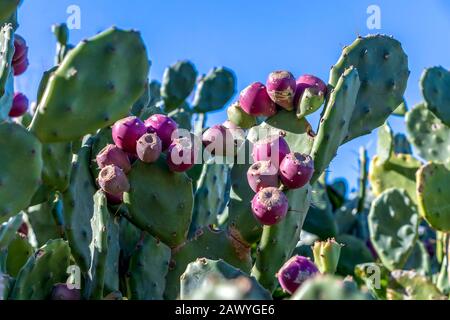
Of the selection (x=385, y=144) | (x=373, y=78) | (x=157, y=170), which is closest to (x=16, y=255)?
(x=157, y=170)

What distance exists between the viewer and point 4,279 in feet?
6.11

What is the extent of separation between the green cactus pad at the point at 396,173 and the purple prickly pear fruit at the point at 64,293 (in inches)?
98.3

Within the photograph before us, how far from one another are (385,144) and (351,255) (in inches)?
23.6

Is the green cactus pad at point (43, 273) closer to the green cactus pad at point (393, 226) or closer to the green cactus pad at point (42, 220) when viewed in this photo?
the green cactus pad at point (42, 220)

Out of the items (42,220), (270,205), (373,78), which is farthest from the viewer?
(42,220)

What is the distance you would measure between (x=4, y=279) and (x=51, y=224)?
115 cm

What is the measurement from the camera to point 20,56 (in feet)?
8.95

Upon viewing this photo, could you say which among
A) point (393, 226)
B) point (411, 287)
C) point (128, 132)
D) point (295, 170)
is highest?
point (128, 132)

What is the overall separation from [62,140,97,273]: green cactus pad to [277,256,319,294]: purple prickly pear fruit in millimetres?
778

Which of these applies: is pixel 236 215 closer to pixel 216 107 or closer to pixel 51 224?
pixel 51 224

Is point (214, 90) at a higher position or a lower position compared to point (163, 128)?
higher

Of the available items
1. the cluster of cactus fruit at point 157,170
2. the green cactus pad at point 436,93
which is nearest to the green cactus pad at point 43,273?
the cluster of cactus fruit at point 157,170

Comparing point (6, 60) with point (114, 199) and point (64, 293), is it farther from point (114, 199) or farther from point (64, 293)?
point (64, 293)
